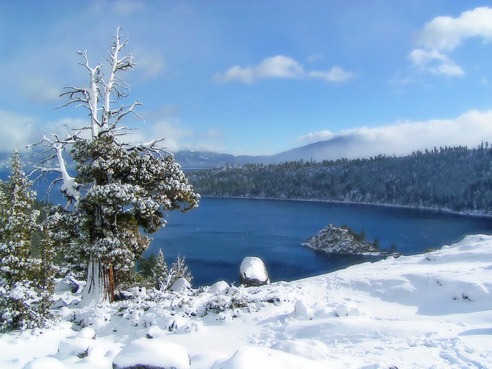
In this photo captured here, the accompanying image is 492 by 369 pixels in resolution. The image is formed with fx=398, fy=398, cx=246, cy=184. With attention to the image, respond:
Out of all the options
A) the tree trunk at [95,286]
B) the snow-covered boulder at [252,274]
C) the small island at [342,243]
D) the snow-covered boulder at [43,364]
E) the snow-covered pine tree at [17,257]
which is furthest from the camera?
the small island at [342,243]

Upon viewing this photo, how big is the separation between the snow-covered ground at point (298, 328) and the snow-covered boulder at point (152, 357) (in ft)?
0.07

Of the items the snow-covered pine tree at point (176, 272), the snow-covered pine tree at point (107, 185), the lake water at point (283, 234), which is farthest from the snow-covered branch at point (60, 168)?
the lake water at point (283, 234)

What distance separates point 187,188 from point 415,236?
121m

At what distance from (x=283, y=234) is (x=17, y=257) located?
118 metres

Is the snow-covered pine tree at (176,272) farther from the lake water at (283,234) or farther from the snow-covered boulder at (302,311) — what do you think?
the lake water at (283,234)

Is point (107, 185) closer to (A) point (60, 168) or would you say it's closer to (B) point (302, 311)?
(A) point (60, 168)

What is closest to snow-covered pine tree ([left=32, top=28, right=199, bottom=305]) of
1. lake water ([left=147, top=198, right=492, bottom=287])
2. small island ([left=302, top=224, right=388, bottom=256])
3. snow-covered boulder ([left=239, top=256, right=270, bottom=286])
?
snow-covered boulder ([left=239, top=256, right=270, bottom=286])

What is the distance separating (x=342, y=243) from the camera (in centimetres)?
11238

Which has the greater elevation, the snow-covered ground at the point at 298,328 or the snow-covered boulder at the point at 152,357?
the snow-covered boulder at the point at 152,357

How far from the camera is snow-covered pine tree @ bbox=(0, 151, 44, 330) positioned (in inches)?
512

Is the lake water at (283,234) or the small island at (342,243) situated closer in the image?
the lake water at (283,234)

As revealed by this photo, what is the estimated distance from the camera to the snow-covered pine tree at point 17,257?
42.6 ft

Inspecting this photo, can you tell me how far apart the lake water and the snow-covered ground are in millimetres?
60715

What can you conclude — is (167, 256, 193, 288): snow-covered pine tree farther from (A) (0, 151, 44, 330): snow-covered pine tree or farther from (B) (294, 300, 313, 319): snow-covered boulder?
(B) (294, 300, 313, 319): snow-covered boulder
